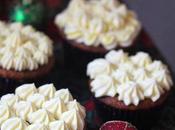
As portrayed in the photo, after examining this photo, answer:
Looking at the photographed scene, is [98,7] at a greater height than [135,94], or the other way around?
[98,7]

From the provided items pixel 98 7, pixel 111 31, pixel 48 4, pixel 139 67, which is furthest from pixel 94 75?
pixel 48 4

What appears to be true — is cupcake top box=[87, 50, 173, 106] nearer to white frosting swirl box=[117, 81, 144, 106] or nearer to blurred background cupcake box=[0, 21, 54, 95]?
white frosting swirl box=[117, 81, 144, 106]

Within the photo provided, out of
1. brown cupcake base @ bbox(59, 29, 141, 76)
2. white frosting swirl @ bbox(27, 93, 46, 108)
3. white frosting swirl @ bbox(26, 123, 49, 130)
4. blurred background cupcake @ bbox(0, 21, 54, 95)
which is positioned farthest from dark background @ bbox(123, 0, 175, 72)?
white frosting swirl @ bbox(26, 123, 49, 130)

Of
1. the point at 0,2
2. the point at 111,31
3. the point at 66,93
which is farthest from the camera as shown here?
the point at 0,2

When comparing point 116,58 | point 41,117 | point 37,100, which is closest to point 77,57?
point 116,58

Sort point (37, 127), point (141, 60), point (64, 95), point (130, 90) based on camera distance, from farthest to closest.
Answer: point (141, 60) → point (130, 90) → point (64, 95) → point (37, 127)

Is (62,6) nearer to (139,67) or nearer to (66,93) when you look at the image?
(139,67)

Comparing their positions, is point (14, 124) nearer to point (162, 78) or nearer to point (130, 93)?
point (130, 93)
